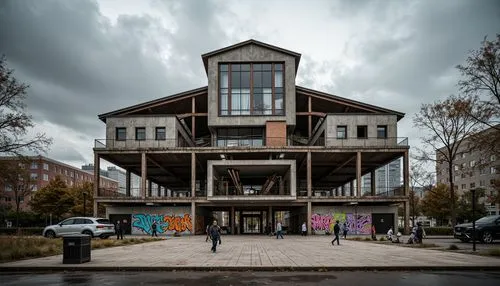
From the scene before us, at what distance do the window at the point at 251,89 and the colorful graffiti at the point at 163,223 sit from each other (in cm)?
1309

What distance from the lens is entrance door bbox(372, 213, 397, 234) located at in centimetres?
4600

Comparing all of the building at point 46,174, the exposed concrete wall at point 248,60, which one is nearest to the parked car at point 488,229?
the exposed concrete wall at point 248,60

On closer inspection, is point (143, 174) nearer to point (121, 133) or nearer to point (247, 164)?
point (121, 133)

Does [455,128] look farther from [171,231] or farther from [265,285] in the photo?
[265,285]

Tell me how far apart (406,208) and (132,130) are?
30.6 m

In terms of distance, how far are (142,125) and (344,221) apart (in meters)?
24.3

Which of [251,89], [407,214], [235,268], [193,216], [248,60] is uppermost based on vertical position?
[248,60]

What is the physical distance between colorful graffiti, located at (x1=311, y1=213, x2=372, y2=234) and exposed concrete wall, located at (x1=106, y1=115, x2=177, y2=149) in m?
17.4

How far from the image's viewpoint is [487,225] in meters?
26.5

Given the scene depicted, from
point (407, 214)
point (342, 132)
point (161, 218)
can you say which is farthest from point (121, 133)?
point (407, 214)

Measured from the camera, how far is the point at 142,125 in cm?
4750

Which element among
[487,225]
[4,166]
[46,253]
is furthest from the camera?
[4,166]

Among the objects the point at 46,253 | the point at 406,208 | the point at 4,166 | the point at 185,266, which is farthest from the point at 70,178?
the point at 185,266

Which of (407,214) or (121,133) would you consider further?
(121,133)
